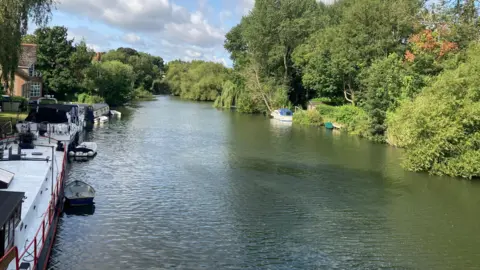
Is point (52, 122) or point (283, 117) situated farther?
point (283, 117)

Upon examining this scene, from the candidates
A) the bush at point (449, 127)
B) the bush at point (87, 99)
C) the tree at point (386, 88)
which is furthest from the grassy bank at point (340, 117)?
the bush at point (87, 99)

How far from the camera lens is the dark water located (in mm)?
17000

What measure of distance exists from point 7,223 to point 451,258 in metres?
15.6

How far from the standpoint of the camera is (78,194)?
21.8 meters

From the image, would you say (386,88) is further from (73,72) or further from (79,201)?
(73,72)

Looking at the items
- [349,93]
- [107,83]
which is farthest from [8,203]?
[107,83]

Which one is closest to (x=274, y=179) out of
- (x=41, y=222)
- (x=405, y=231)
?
(x=405, y=231)

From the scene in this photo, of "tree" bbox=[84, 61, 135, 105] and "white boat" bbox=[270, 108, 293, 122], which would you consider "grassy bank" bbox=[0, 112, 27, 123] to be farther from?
"white boat" bbox=[270, 108, 293, 122]

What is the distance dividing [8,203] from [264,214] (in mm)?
12328

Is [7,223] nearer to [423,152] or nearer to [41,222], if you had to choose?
[41,222]

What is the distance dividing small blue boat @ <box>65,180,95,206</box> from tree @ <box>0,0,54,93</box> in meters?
11.5

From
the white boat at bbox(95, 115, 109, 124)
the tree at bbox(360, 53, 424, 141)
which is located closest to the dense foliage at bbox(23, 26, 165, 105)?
the white boat at bbox(95, 115, 109, 124)

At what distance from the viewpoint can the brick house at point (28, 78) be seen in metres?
61.3

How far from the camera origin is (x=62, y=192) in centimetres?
2156
